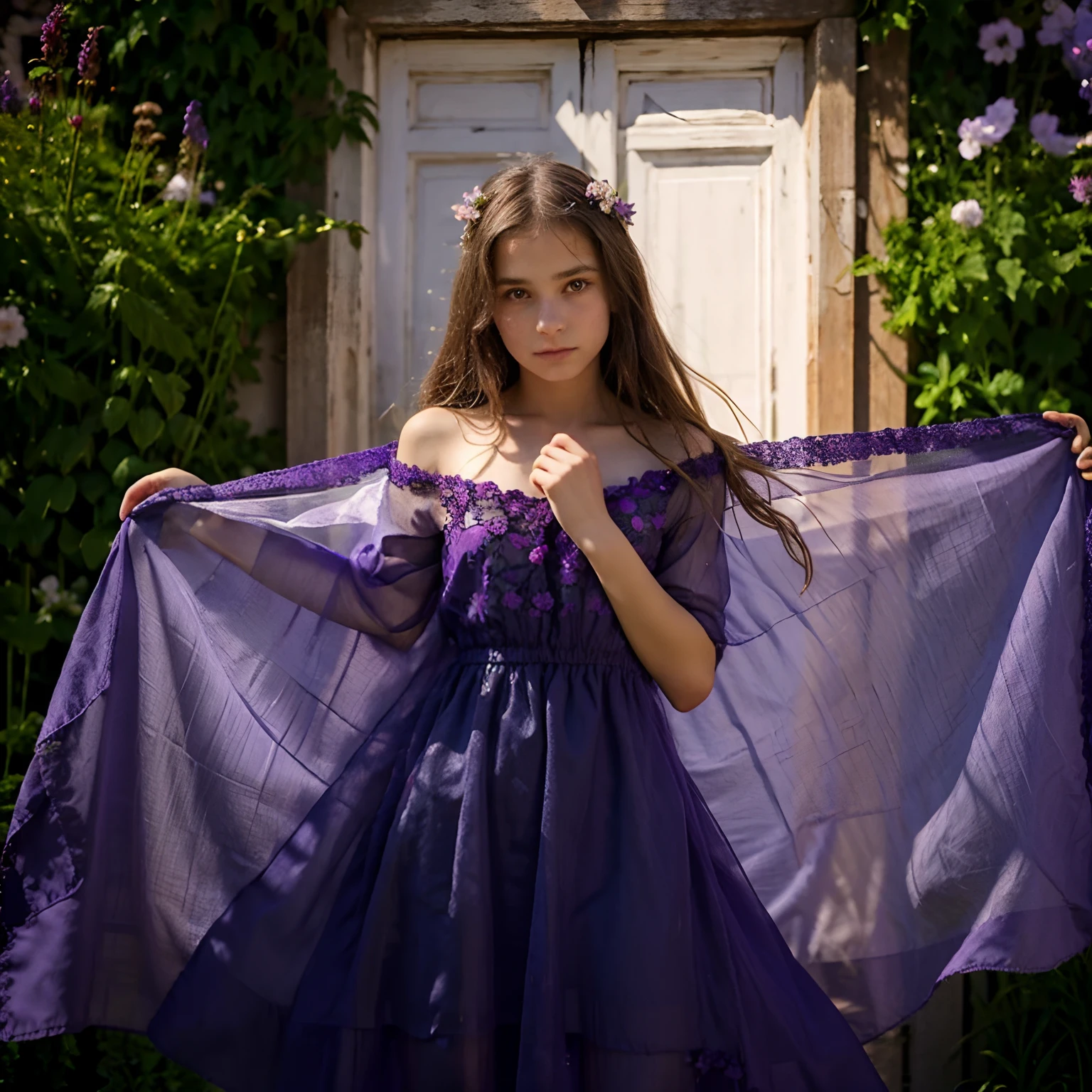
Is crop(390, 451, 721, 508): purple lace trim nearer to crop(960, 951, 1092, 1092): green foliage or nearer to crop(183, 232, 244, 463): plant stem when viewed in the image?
crop(183, 232, 244, 463): plant stem

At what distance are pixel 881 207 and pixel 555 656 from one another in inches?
73.6

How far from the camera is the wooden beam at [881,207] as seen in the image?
308 cm

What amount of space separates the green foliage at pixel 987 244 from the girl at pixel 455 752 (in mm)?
790

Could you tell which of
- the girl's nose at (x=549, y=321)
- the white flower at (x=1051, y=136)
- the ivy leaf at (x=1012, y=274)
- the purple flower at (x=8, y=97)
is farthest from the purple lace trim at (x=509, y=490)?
the purple flower at (x=8, y=97)

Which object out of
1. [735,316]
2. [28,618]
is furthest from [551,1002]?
[735,316]

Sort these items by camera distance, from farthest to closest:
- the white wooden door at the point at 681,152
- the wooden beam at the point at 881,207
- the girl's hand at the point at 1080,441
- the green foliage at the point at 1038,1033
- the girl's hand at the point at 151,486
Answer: the white wooden door at the point at 681,152 → the wooden beam at the point at 881,207 → the green foliage at the point at 1038,1033 → the girl's hand at the point at 1080,441 → the girl's hand at the point at 151,486

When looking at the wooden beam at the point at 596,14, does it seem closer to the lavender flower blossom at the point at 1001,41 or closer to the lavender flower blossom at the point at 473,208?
the lavender flower blossom at the point at 1001,41

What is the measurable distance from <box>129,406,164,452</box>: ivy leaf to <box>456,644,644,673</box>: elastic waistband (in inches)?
56.0

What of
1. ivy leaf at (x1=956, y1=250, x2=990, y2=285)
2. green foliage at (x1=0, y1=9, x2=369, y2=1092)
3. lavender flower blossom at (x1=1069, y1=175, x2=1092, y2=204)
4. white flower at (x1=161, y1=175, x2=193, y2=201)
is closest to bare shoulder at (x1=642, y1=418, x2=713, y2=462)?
ivy leaf at (x1=956, y1=250, x2=990, y2=285)

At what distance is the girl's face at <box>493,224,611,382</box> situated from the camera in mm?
1879

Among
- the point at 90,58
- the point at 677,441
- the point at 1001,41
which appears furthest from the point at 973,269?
the point at 90,58

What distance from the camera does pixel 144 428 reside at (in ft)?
9.55

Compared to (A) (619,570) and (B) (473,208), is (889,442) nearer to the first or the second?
(A) (619,570)

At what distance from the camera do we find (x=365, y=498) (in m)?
2.19
